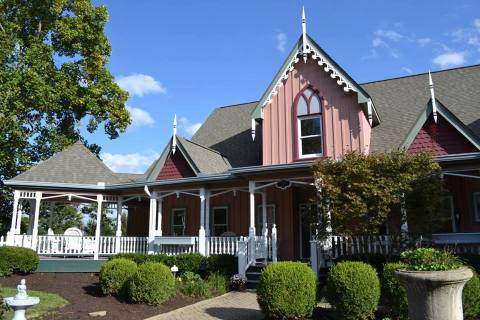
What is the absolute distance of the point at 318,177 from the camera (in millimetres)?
12797

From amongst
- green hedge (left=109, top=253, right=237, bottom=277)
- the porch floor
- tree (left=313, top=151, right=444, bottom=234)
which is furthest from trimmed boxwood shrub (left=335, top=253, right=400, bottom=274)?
the porch floor

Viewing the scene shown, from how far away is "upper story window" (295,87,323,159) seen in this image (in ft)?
58.1

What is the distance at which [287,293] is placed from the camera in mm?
10000

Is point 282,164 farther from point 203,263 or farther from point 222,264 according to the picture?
point 203,263

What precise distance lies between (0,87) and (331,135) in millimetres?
18474

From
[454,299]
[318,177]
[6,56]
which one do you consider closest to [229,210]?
[318,177]

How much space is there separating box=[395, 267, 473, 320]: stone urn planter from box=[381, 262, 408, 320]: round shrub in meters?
2.05

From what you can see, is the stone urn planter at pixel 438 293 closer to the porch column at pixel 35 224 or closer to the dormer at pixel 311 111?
the dormer at pixel 311 111

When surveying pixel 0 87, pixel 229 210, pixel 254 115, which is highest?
pixel 0 87

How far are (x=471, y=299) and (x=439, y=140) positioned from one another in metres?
6.97

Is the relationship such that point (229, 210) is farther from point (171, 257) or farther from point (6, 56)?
point (6, 56)

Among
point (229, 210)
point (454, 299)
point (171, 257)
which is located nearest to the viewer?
point (454, 299)

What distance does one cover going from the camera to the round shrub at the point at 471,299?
9.34 m

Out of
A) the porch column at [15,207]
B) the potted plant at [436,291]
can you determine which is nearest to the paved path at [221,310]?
the potted plant at [436,291]
